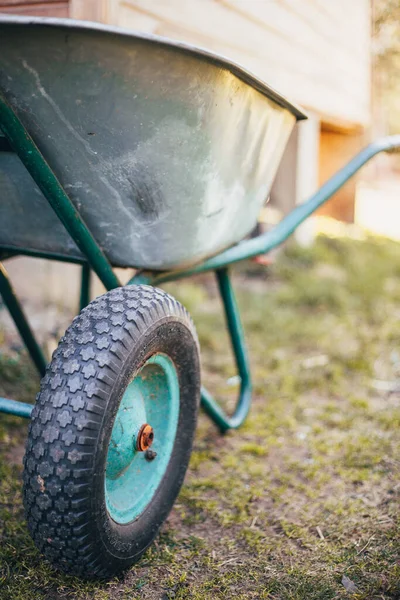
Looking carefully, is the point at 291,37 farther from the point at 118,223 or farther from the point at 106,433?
the point at 106,433

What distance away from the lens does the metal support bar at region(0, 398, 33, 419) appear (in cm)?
130

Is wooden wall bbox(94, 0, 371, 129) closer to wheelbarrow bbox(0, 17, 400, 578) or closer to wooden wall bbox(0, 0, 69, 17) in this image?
wooden wall bbox(0, 0, 69, 17)

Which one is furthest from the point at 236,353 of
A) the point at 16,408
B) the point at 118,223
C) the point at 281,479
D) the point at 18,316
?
the point at 16,408

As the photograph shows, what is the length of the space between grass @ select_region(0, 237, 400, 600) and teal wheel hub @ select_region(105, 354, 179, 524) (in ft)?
0.53

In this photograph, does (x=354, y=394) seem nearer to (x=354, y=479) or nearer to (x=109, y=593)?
(x=354, y=479)

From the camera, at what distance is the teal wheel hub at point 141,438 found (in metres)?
1.39

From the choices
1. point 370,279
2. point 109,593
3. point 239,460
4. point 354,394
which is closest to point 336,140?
point 370,279

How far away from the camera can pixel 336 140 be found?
6070mm

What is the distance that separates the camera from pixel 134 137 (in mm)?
1333

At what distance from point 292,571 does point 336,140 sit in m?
5.24

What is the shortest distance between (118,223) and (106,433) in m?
0.52

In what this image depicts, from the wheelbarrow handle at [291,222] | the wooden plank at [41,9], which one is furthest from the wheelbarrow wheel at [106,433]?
the wooden plank at [41,9]

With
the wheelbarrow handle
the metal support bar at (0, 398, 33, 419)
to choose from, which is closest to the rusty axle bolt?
the metal support bar at (0, 398, 33, 419)

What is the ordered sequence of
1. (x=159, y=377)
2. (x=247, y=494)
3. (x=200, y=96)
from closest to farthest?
(x=200, y=96), (x=159, y=377), (x=247, y=494)
